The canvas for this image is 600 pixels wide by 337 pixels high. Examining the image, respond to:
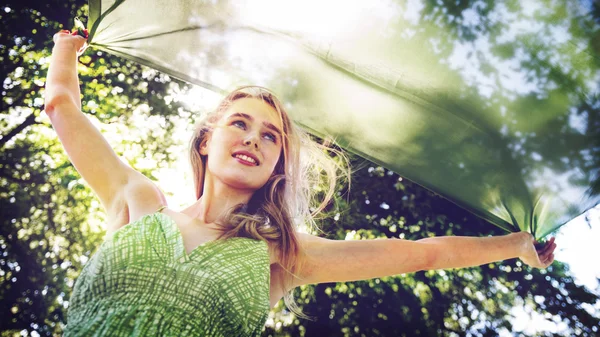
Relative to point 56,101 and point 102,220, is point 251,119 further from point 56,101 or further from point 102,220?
point 102,220

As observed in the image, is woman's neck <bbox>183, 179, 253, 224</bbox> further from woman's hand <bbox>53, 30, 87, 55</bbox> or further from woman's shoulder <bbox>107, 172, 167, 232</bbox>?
woman's hand <bbox>53, 30, 87, 55</bbox>

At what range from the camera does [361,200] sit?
7590 mm

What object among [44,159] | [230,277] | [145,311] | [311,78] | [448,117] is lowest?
[145,311]

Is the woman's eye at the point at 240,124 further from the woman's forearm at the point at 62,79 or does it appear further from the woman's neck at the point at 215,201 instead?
the woman's forearm at the point at 62,79

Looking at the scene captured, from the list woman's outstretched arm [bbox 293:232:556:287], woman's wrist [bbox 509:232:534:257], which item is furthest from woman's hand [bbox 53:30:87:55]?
woman's wrist [bbox 509:232:534:257]

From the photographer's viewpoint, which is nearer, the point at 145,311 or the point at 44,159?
the point at 145,311

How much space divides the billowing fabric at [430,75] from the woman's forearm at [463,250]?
1.08 feet

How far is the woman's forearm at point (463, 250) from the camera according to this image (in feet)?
7.04

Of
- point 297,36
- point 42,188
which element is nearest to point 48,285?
point 42,188

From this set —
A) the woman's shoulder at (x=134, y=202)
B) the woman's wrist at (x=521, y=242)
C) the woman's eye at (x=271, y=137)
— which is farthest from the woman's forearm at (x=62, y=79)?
the woman's wrist at (x=521, y=242)

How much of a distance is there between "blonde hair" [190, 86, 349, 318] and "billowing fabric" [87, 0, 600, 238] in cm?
39

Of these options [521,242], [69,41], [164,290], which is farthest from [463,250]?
[69,41]

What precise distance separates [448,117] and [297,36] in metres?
0.90

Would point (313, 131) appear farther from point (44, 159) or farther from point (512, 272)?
point (44, 159)
